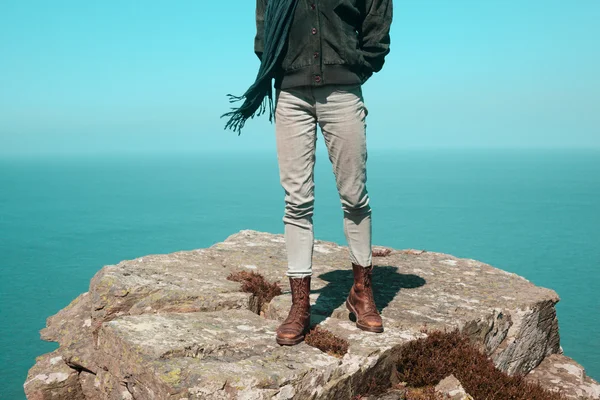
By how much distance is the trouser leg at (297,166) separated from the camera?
5.58 m

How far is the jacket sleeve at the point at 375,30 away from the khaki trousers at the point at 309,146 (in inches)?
16.0

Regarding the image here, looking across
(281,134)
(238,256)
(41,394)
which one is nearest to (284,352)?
(281,134)

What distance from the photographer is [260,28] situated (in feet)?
19.9

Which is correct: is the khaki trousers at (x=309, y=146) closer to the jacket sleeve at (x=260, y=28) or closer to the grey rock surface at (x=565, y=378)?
the jacket sleeve at (x=260, y=28)

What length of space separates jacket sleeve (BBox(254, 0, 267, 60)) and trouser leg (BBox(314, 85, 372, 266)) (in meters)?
1.00

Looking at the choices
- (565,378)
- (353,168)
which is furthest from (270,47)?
(565,378)

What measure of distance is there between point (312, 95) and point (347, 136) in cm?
58

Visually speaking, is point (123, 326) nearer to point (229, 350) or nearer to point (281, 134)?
point (229, 350)

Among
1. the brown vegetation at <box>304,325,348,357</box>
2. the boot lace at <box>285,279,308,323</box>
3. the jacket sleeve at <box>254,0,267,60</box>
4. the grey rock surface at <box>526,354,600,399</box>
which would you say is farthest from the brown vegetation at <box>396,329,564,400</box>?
the jacket sleeve at <box>254,0,267,60</box>

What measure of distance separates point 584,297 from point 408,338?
488 ft

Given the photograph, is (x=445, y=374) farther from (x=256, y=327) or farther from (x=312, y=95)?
(x=312, y=95)

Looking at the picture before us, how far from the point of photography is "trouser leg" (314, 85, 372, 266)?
5570 mm

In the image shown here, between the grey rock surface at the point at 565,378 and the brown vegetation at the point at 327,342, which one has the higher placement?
the brown vegetation at the point at 327,342

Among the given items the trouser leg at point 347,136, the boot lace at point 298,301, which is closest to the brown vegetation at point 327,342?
the boot lace at point 298,301
